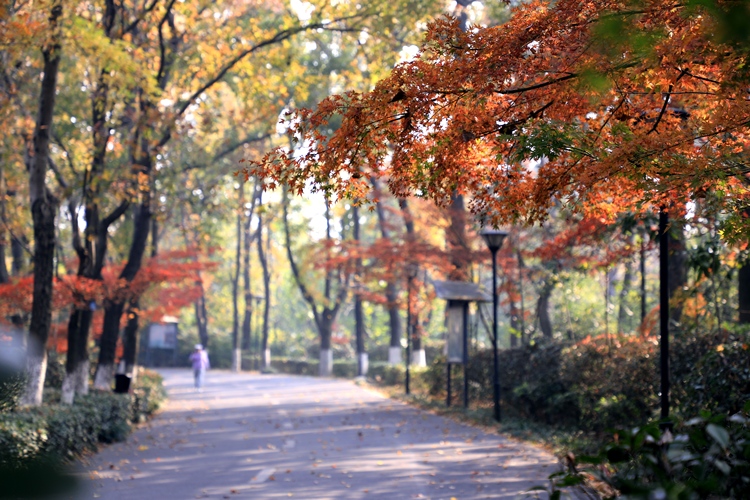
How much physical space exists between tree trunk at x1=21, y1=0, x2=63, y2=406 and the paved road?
178 cm

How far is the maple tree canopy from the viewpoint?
19.9 feet

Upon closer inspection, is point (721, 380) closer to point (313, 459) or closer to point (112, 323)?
point (313, 459)

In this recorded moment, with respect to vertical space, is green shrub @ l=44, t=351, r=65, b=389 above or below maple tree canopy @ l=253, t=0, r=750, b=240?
below

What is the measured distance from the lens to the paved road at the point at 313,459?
33.5ft

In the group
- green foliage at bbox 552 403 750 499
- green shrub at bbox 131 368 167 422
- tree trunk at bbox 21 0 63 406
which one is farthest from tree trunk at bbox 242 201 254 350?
green foliage at bbox 552 403 750 499

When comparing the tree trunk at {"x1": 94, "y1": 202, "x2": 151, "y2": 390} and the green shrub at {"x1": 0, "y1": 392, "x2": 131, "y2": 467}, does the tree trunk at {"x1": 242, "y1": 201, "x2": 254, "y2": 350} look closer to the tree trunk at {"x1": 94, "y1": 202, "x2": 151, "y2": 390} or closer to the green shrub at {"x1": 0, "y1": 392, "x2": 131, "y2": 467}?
the tree trunk at {"x1": 94, "y1": 202, "x2": 151, "y2": 390}

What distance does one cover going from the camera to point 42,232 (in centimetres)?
1398

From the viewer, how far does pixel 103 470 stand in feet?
38.9

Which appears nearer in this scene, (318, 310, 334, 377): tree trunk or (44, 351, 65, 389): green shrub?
(44, 351, 65, 389): green shrub

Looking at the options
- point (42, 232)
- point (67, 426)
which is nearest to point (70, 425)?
point (67, 426)

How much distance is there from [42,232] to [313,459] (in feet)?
19.2

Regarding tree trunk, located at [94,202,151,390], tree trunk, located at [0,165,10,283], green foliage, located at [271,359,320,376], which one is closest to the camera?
tree trunk, located at [0,165,10,283]

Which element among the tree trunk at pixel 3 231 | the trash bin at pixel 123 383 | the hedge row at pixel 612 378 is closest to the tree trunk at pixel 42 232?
the tree trunk at pixel 3 231

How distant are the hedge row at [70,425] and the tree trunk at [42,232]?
681 mm
